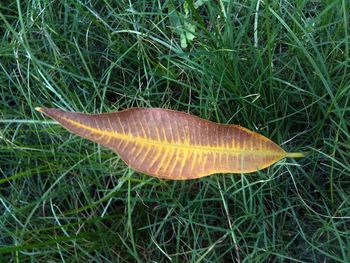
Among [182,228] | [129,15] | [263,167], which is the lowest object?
[182,228]

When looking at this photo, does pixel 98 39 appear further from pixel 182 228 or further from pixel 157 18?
pixel 182 228

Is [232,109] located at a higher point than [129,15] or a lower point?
lower

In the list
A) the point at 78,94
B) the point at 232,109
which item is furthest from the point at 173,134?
the point at 78,94
